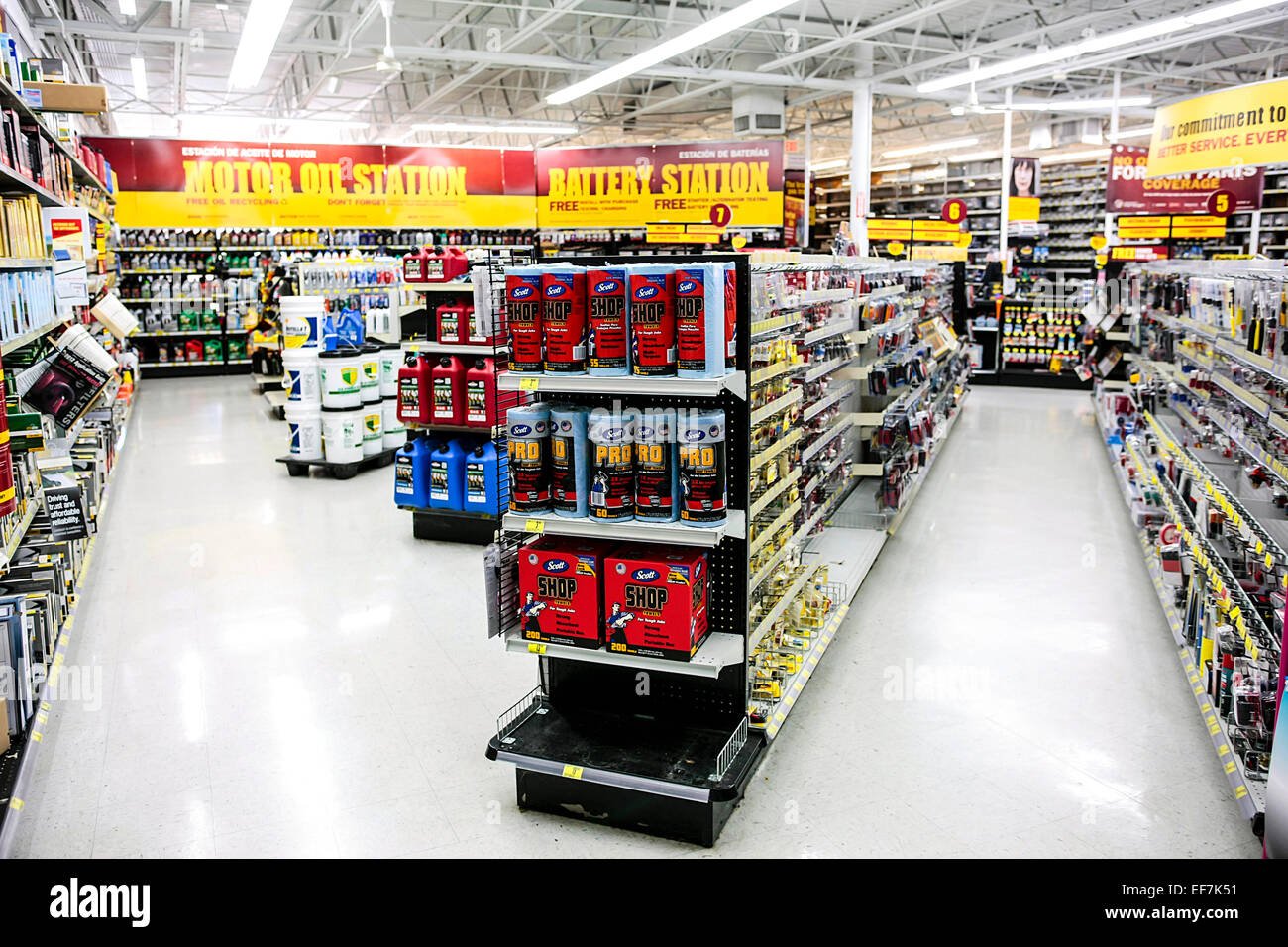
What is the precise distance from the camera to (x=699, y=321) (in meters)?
2.88

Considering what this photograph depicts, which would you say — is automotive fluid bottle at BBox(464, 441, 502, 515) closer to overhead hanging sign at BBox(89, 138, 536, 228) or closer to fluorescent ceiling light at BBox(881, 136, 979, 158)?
overhead hanging sign at BBox(89, 138, 536, 228)

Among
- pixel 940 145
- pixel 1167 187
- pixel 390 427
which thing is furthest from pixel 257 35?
pixel 940 145

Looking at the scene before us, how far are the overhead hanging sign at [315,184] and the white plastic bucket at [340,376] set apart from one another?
8.02 meters

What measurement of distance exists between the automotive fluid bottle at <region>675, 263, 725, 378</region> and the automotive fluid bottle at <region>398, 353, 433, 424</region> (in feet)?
12.3

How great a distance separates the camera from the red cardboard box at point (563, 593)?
10.1ft

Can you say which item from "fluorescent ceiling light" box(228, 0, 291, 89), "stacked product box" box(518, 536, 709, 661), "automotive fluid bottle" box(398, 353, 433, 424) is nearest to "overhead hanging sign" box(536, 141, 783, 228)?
"fluorescent ceiling light" box(228, 0, 291, 89)

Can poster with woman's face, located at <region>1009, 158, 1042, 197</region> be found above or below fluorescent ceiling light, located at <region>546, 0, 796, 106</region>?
below

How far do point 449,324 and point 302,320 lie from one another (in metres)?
3.72

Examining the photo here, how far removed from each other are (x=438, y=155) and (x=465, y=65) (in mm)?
4458

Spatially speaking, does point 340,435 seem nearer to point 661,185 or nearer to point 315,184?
point 661,185

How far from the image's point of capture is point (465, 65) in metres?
19.1

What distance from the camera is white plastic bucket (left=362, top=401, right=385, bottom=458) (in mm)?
8539

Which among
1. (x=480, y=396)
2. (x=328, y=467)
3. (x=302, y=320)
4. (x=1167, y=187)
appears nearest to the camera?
(x=480, y=396)
